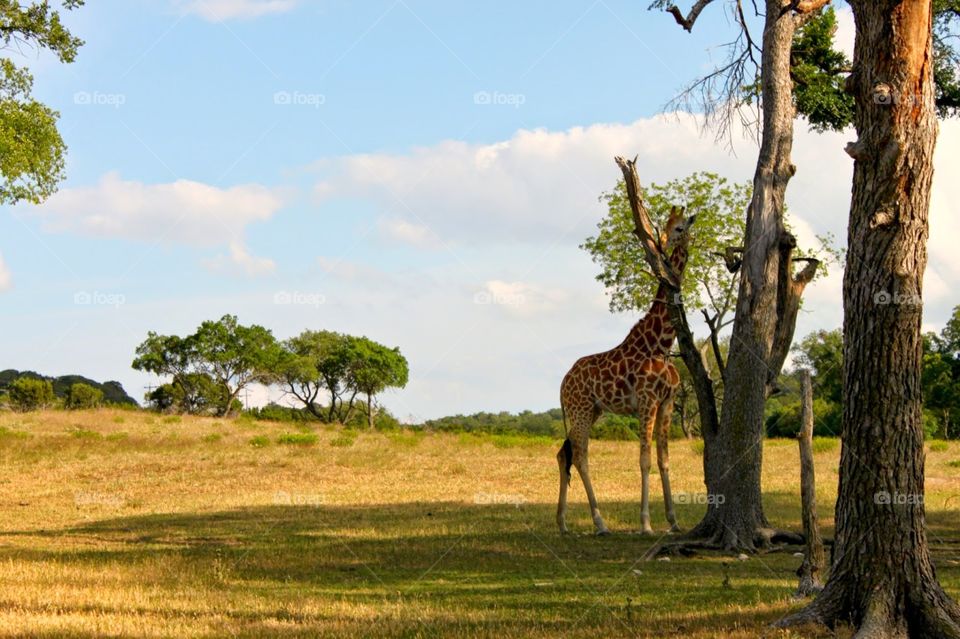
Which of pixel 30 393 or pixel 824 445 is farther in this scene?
pixel 30 393

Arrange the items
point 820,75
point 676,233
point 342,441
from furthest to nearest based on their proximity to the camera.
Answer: point 342,441 < point 820,75 < point 676,233

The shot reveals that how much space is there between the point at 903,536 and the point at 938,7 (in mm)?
14563

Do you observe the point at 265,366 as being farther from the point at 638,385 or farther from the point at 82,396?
the point at 638,385

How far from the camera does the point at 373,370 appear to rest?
285 feet

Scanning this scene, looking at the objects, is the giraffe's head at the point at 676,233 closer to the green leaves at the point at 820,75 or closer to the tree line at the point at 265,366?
the green leaves at the point at 820,75

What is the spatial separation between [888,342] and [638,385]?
9313 millimetres

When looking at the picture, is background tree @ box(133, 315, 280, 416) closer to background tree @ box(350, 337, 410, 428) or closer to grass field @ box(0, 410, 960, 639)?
background tree @ box(350, 337, 410, 428)

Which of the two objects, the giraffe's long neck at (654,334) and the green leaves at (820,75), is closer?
the giraffe's long neck at (654,334)

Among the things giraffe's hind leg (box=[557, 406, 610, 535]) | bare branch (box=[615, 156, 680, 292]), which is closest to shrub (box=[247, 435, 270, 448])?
giraffe's hind leg (box=[557, 406, 610, 535])

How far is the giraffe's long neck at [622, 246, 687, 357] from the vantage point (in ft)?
59.8

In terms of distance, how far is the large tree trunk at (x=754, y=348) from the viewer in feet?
51.4

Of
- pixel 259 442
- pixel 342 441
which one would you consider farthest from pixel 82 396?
pixel 342 441

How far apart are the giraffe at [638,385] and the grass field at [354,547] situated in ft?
4.65

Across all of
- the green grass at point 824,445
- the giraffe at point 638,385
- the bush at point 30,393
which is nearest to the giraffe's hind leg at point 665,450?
the giraffe at point 638,385
